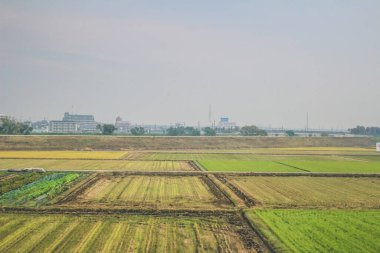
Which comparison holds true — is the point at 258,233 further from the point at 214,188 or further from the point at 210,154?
the point at 210,154

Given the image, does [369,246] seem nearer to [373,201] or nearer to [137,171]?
[373,201]

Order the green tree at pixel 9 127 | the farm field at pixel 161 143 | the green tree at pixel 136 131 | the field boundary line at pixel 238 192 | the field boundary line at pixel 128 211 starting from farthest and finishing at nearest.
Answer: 1. the green tree at pixel 136 131
2. the green tree at pixel 9 127
3. the farm field at pixel 161 143
4. the field boundary line at pixel 238 192
5. the field boundary line at pixel 128 211

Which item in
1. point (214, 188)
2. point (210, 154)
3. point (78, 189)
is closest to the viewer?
point (78, 189)

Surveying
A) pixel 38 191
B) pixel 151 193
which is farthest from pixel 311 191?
pixel 38 191

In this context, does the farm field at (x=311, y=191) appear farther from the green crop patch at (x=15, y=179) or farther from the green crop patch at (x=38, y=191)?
the green crop patch at (x=15, y=179)

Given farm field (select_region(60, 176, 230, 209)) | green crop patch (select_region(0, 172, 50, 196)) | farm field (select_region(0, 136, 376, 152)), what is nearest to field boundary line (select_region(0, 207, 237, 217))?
farm field (select_region(60, 176, 230, 209))

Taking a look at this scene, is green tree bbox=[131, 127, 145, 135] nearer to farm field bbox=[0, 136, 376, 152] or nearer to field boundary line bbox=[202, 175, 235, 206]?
farm field bbox=[0, 136, 376, 152]

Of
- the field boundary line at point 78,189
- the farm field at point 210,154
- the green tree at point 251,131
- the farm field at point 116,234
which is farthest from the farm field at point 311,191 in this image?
the green tree at point 251,131
